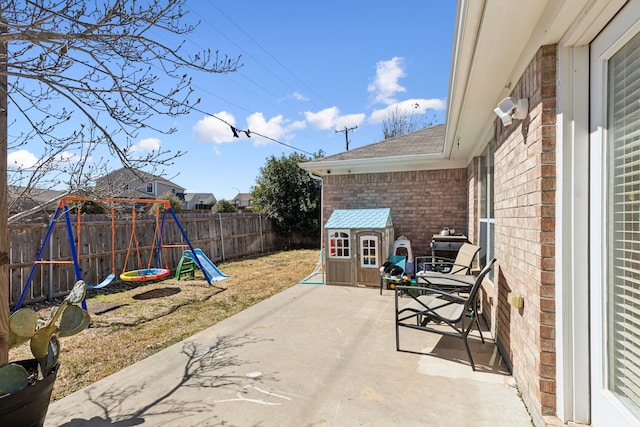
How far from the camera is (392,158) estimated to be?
7.97m

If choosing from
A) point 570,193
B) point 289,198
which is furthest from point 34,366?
point 289,198

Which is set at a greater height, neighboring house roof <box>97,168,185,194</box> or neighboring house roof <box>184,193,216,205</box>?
neighboring house roof <box>184,193,216,205</box>

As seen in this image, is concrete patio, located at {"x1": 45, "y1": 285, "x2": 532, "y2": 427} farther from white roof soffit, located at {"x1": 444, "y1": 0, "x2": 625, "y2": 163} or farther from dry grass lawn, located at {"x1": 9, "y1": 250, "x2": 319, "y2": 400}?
white roof soffit, located at {"x1": 444, "y1": 0, "x2": 625, "y2": 163}

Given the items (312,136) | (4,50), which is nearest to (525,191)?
(4,50)

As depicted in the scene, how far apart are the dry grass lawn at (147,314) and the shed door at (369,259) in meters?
1.68

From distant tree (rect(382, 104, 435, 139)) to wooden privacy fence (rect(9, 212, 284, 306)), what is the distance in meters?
13.2

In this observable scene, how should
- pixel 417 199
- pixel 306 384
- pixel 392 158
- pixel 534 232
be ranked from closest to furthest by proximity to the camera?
pixel 534 232 < pixel 306 384 < pixel 392 158 < pixel 417 199

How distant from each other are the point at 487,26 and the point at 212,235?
10564mm

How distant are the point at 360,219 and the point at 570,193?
208 inches

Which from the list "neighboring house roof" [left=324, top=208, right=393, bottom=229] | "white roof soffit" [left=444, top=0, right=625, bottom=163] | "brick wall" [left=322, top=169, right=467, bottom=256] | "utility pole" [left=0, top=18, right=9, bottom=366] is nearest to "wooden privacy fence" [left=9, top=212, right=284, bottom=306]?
"neighboring house roof" [left=324, top=208, right=393, bottom=229]

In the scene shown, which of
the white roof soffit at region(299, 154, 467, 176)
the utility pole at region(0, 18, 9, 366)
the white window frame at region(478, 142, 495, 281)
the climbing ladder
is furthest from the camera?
the climbing ladder

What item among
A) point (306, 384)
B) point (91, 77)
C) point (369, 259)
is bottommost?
point (306, 384)

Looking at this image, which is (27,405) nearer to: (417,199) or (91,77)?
(91,77)

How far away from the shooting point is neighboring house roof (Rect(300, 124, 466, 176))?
7.88 meters
